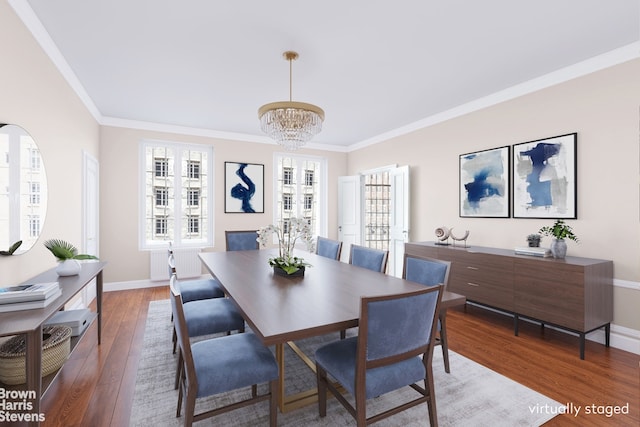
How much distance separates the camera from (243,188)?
5660 mm

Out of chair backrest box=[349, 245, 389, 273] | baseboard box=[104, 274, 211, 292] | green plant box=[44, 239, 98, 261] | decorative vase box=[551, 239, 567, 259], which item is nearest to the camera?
green plant box=[44, 239, 98, 261]

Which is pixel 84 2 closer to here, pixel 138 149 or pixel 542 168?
pixel 138 149

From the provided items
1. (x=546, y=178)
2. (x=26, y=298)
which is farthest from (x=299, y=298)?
(x=546, y=178)

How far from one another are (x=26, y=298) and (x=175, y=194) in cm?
377

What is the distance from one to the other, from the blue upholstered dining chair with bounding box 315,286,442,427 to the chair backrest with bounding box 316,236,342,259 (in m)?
1.91

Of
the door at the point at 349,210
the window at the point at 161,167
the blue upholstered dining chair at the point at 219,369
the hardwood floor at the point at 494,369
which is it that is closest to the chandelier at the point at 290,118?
the blue upholstered dining chair at the point at 219,369

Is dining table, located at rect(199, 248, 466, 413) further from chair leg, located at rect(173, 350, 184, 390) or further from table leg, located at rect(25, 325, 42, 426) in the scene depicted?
table leg, located at rect(25, 325, 42, 426)

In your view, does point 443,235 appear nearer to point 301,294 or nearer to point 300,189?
point 301,294

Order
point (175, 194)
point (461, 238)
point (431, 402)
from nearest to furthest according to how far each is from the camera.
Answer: point (431, 402), point (461, 238), point (175, 194)

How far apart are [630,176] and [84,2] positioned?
15.3ft

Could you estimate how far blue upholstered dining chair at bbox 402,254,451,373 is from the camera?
2270 mm

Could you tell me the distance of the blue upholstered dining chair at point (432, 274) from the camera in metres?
2.27

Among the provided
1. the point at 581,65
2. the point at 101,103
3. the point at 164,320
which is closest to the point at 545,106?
the point at 581,65

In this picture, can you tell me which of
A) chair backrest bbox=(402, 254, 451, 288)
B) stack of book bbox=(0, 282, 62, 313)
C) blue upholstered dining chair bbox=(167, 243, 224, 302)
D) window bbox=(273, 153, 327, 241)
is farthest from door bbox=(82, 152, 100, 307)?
chair backrest bbox=(402, 254, 451, 288)
